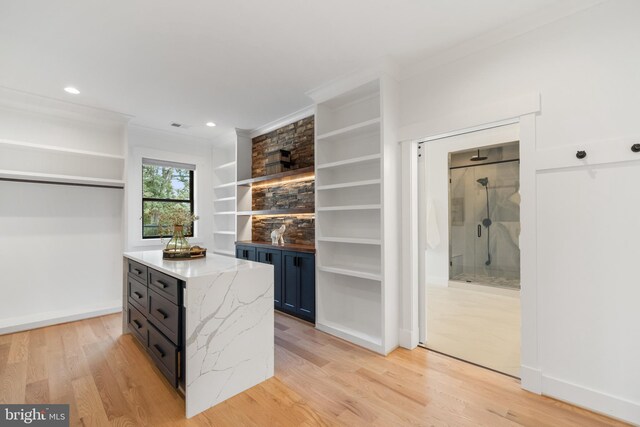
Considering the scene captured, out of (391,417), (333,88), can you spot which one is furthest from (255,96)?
(391,417)

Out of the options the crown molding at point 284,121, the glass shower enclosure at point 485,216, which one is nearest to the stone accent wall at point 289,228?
the crown molding at point 284,121

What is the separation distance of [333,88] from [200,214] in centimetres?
332

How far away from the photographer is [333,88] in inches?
126

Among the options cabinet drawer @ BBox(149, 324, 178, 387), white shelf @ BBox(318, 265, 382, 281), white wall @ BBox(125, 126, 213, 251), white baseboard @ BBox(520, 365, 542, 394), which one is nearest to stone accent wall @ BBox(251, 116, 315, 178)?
white wall @ BBox(125, 126, 213, 251)

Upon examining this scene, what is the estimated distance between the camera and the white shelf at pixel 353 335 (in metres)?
2.83

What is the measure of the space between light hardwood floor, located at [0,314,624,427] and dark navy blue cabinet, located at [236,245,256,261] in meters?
1.56

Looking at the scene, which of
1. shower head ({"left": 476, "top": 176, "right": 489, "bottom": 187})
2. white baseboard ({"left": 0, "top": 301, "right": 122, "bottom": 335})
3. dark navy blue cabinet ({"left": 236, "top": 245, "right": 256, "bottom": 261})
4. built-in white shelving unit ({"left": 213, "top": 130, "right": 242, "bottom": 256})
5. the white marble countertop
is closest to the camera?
the white marble countertop

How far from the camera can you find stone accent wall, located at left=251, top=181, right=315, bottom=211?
13.3 ft

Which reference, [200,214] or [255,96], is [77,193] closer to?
[200,214]

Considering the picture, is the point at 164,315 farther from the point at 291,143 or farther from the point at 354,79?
the point at 291,143

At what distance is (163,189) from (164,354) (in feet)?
11.1

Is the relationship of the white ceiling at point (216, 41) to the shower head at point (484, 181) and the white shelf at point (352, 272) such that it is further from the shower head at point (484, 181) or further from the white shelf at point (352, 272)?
the shower head at point (484, 181)

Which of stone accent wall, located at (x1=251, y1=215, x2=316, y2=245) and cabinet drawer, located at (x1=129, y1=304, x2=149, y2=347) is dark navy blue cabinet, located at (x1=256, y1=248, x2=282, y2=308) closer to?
stone accent wall, located at (x1=251, y1=215, x2=316, y2=245)

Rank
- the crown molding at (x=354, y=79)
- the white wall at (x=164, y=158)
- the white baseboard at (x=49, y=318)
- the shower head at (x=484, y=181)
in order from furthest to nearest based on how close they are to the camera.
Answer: the shower head at (x=484, y=181) → the white wall at (x=164, y=158) → the white baseboard at (x=49, y=318) → the crown molding at (x=354, y=79)
